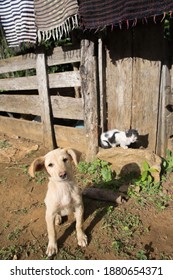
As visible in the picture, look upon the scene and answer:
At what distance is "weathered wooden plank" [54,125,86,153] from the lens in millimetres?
5387

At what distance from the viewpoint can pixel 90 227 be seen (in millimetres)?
3498

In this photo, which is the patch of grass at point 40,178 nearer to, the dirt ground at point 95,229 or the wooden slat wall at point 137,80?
the dirt ground at point 95,229

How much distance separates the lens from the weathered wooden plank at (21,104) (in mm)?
6123

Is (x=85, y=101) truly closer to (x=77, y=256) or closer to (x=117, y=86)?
(x=117, y=86)

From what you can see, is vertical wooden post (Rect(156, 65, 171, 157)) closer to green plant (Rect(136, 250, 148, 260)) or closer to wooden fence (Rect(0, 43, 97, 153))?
wooden fence (Rect(0, 43, 97, 153))

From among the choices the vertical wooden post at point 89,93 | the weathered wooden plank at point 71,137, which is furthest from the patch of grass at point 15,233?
the weathered wooden plank at point 71,137

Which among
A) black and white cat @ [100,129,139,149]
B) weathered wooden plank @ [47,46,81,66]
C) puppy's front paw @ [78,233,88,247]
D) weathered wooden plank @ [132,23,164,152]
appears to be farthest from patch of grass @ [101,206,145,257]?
weathered wooden plank @ [47,46,81,66]

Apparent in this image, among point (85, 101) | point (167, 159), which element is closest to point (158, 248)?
point (167, 159)

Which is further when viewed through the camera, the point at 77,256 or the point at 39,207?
the point at 39,207

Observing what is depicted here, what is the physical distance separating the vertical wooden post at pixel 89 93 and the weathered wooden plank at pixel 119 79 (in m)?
0.29

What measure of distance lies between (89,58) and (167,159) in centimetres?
237

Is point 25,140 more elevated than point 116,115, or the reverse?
point 116,115

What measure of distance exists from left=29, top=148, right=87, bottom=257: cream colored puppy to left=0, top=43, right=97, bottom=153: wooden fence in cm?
212

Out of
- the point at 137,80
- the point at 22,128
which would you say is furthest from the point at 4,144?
the point at 137,80
